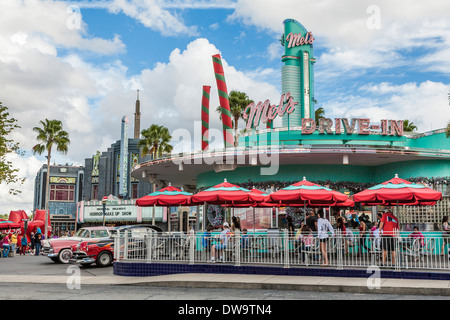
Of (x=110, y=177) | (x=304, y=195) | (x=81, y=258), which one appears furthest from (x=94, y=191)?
(x=304, y=195)

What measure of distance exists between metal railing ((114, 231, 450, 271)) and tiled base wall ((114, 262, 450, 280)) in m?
0.21

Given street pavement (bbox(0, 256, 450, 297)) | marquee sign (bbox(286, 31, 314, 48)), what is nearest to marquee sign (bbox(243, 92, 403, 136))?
marquee sign (bbox(286, 31, 314, 48))

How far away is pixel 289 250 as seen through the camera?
14.2m

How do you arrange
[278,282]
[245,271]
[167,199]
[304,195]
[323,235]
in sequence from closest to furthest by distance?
[278,282]
[323,235]
[245,271]
[304,195]
[167,199]

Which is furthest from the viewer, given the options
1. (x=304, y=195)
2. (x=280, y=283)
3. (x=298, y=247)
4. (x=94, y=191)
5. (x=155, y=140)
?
(x=94, y=191)

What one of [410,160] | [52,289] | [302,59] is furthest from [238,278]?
[302,59]

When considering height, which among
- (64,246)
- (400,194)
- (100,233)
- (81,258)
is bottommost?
(81,258)

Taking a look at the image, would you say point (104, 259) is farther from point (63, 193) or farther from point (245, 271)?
point (63, 193)

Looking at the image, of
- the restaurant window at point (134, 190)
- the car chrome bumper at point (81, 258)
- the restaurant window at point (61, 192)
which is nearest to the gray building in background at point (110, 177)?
the restaurant window at point (134, 190)

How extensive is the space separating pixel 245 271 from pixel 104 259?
8718mm

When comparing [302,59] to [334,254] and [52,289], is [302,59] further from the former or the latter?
[52,289]
